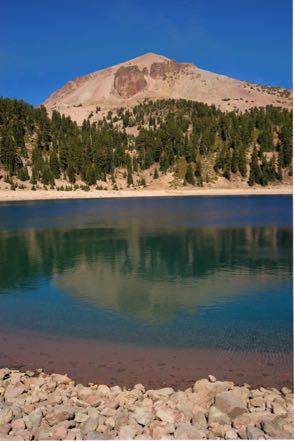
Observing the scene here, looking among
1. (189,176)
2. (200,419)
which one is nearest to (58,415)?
(200,419)

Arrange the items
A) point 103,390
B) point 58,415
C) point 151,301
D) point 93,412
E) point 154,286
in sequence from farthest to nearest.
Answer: point 154,286 → point 151,301 → point 103,390 → point 93,412 → point 58,415

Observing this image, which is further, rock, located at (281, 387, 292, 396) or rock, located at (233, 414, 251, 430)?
rock, located at (281, 387, 292, 396)

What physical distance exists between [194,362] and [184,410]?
3995mm

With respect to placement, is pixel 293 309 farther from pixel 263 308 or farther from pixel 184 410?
pixel 184 410

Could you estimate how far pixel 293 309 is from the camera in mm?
20359

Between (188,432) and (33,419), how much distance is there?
11.5 ft

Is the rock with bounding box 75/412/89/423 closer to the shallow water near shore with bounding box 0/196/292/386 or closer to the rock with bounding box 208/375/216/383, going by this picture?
the shallow water near shore with bounding box 0/196/292/386

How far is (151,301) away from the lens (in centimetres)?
2219

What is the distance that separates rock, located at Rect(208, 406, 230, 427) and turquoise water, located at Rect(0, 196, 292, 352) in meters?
5.73

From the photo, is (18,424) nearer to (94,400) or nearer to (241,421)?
(94,400)

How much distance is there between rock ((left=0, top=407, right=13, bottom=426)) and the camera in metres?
9.95

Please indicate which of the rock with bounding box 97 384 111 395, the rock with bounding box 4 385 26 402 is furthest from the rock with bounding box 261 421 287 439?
A: the rock with bounding box 4 385 26 402

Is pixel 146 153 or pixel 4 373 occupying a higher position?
pixel 146 153

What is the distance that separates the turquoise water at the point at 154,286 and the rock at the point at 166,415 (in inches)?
227
